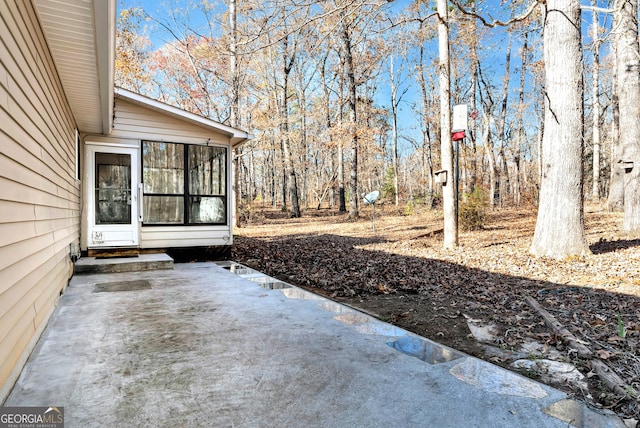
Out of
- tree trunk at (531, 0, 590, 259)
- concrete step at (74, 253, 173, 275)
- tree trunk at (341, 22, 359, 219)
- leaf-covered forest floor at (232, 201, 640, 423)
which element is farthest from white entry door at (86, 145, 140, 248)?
tree trunk at (341, 22, 359, 219)

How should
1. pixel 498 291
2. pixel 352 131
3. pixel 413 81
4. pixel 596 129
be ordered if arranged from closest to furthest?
pixel 498 291 → pixel 352 131 → pixel 596 129 → pixel 413 81

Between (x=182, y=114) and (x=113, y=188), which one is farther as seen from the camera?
(x=182, y=114)

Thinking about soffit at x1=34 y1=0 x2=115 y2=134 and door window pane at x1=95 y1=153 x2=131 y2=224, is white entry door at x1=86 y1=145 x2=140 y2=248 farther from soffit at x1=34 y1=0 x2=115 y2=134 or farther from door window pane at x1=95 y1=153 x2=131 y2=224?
soffit at x1=34 y1=0 x2=115 y2=134

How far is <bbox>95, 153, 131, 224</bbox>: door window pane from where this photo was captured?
6.34m

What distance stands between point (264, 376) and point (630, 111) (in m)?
8.80

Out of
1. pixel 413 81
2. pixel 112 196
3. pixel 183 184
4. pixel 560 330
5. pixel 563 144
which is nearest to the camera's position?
pixel 560 330

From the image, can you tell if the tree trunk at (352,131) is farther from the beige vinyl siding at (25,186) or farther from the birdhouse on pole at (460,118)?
the beige vinyl siding at (25,186)

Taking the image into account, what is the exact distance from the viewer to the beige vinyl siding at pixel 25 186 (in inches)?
78.8

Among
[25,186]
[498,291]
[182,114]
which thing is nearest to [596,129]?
[498,291]

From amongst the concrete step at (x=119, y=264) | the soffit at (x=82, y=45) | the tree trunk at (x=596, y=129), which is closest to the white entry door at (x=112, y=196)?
the concrete step at (x=119, y=264)

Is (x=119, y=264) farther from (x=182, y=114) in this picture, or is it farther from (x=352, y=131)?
(x=352, y=131)

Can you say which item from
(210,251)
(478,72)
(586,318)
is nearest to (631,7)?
(586,318)

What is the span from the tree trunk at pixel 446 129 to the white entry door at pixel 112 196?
5638 millimetres

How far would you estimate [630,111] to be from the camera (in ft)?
24.5
